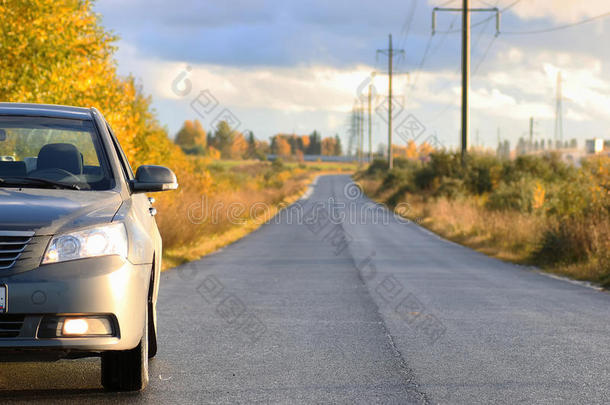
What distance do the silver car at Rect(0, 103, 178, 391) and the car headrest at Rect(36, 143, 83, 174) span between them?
0.45 ft

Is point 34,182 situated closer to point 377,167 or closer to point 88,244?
point 88,244

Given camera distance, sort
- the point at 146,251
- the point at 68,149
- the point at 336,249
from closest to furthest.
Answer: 1. the point at 146,251
2. the point at 68,149
3. the point at 336,249

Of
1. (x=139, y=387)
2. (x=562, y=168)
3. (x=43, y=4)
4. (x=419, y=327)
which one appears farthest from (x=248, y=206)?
(x=139, y=387)

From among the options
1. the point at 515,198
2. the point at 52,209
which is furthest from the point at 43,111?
the point at 515,198

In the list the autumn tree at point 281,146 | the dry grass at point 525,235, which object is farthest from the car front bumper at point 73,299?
the autumn tree at point 281,146

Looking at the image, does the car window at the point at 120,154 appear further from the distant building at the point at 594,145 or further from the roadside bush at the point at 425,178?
the distant building at the point at 594,145

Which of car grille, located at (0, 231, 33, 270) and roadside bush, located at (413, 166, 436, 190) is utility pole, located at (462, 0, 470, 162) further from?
car grille, located at (0, 231, 33, 270)

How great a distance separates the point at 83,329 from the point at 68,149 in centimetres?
177

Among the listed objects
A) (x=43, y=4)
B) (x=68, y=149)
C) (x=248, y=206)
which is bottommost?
(x=248, y=206)

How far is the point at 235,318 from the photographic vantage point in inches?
357

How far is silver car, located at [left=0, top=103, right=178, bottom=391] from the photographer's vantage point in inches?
181

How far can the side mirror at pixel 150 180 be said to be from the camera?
592 cm

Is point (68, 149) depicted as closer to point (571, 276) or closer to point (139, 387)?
point (139, 387)

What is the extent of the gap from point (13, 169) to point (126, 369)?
1.70 m
